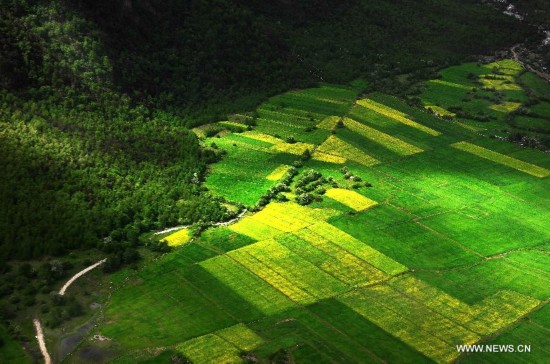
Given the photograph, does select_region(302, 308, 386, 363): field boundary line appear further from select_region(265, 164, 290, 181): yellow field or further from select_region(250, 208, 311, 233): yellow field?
select_region(265, 164, 290, 181): yellow field

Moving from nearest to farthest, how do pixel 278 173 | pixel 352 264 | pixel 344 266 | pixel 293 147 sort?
1. pixel 344 266
2. pixel 352 264
3. pixel 278 173
4. pixel 293 147

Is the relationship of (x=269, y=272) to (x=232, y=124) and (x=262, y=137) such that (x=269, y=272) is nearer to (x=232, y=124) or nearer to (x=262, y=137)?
(x=262, y=137)

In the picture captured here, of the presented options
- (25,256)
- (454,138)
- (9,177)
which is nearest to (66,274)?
(25,256)

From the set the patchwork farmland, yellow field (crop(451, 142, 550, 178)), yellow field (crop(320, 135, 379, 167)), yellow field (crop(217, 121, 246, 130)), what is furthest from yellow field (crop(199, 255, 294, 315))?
yellow field (crop(451, 142, 550, 178))

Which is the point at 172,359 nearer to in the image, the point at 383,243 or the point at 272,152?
the point at 383,243

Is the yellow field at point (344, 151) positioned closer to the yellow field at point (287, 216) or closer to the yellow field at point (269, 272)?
the yellow field at point (287, 216)

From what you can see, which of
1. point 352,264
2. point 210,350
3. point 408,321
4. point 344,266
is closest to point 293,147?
point 352,264
